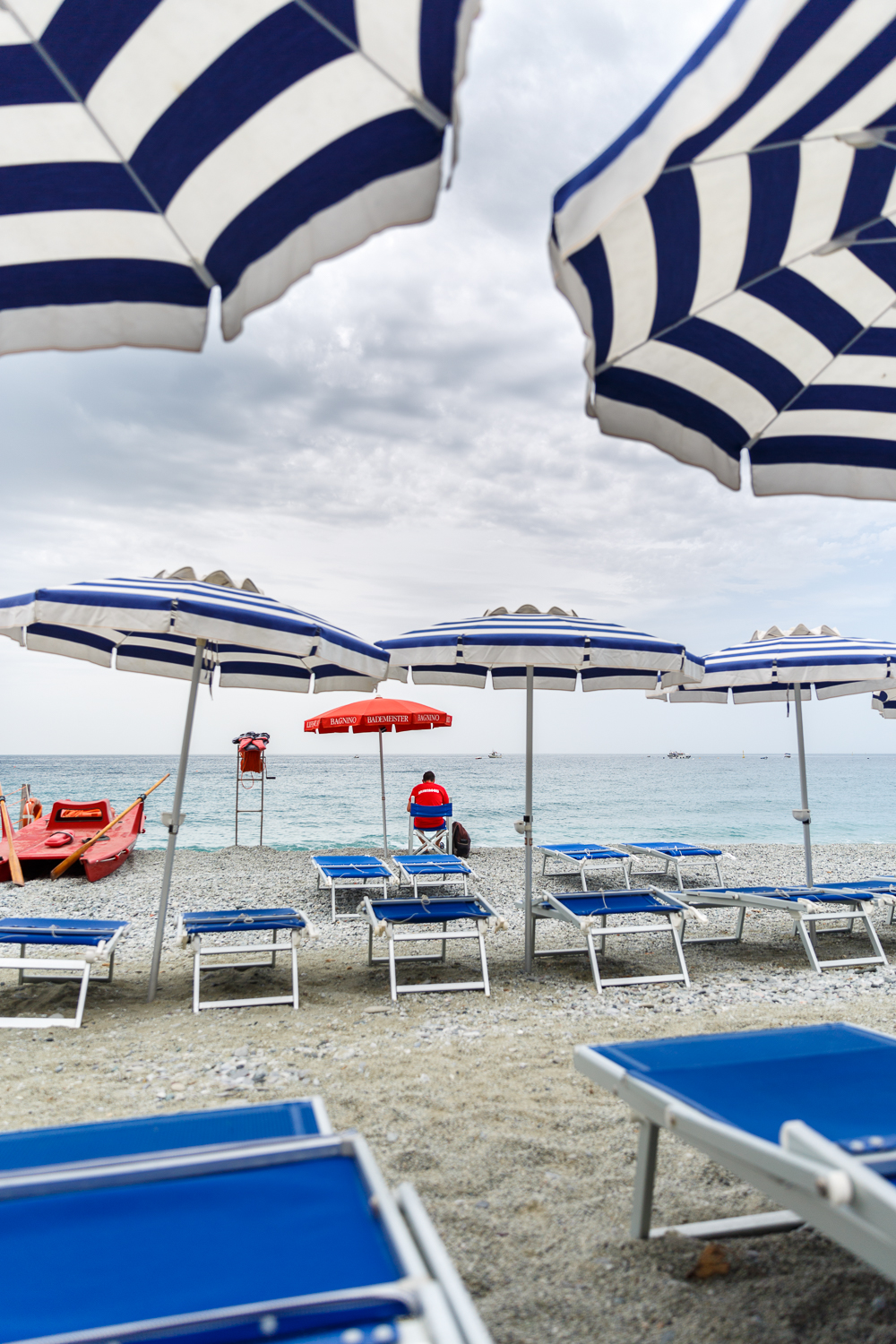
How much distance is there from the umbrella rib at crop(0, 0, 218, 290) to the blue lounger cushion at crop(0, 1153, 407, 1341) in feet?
6.23

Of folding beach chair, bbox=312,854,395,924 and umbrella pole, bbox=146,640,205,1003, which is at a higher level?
umbrella pole, bbox=146,640,205,1003

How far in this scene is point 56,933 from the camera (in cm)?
432

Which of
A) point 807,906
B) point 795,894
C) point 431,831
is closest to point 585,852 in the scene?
point 431,831

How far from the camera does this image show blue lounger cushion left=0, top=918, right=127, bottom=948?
13.9 ft

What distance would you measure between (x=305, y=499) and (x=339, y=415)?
9.31 m

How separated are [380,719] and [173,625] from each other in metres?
6.63

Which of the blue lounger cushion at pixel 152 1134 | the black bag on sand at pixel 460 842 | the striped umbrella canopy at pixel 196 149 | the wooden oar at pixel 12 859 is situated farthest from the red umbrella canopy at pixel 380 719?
the striped umbrella canopy at pixel 196 149

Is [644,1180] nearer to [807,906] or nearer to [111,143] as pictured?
[111,143]

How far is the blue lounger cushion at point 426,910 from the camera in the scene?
4.77 metres

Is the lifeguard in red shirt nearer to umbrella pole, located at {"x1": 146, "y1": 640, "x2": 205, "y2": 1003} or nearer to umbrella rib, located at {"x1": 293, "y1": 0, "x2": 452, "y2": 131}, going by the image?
umbrella pole, located at {"x1": 146, "y1": 640, "x2": 205, "y2": 1003}

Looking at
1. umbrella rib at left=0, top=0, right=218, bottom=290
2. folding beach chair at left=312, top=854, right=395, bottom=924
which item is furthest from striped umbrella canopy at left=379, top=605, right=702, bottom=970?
umbrella rib at left=0, top=0, right=218, bottom=290

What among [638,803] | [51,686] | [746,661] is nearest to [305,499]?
[746,661]

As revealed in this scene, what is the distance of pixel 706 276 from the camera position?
6.43ft

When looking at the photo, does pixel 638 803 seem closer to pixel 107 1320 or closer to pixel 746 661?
pixel 746 661
